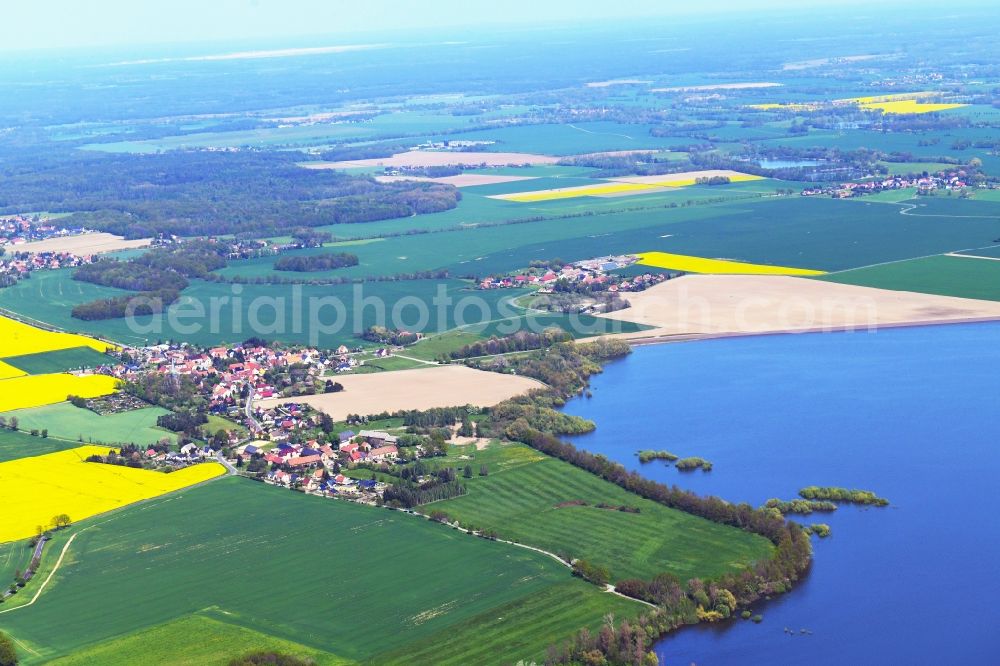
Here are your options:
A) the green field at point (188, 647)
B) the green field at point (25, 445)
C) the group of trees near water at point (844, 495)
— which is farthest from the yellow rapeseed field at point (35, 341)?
the group of trees near water at point (844, 495)

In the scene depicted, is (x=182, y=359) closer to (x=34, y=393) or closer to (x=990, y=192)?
(x=34, y=393)

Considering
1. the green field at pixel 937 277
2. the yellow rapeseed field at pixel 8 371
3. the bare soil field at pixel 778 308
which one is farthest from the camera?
the green field at pixel 937 277

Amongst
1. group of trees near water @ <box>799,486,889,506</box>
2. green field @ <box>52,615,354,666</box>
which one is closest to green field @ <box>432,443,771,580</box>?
group of trees near water @ <box>799,486,889,506</box>

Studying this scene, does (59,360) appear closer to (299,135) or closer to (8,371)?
(8,371)

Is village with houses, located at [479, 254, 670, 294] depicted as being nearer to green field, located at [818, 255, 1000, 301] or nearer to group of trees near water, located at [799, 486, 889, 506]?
green field, located at [818, 255, 1000, 301]

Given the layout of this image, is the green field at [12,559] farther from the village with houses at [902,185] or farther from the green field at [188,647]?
the village with houses at [902,185]

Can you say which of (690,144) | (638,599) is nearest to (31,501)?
(638,599)
